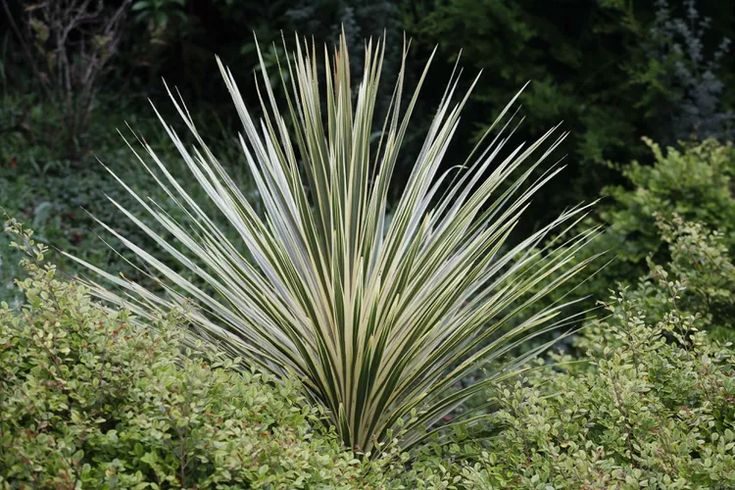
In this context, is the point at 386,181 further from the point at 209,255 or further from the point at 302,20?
the point at 302,20

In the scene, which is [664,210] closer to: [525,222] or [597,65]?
[525,222]

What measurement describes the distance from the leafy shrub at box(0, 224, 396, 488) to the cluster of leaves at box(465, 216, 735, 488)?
432 millimetres

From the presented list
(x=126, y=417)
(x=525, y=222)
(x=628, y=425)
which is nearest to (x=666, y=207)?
(x=525, y=222)

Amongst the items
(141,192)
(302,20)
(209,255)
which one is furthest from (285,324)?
(302,20)

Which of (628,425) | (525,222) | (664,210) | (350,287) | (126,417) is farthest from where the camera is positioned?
(525,222)

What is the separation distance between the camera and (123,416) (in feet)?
7.40

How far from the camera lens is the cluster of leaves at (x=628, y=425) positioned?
7.98 feet

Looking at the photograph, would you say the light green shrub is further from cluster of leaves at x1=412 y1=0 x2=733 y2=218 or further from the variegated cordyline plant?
the variegated cordyline plant

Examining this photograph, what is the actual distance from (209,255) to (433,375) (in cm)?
83

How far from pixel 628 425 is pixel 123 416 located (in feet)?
4.47

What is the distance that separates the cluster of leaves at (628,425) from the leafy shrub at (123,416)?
432 millimetres

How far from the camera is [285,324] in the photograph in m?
3.00

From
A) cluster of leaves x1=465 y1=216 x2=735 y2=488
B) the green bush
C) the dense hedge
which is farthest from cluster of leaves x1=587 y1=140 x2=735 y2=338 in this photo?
the dense hedge

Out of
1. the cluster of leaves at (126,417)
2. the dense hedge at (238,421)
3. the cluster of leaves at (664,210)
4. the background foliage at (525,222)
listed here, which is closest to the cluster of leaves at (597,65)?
the background foliage at (525,222)
